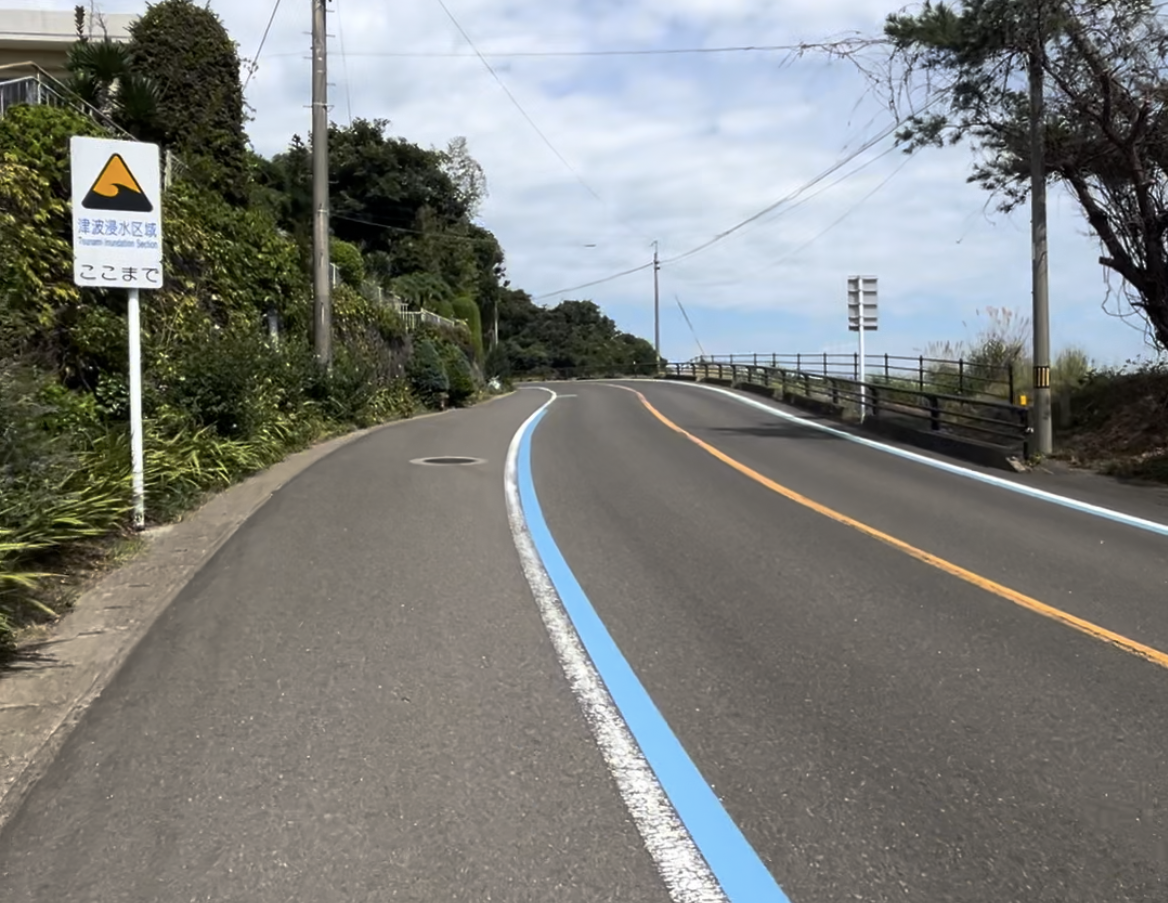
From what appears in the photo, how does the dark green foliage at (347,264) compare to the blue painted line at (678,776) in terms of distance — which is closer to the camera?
the blue painted line at (678,776)

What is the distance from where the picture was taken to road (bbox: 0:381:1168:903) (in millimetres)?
3473

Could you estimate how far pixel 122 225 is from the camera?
8.73 metres

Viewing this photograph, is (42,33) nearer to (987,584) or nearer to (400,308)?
(400,308)

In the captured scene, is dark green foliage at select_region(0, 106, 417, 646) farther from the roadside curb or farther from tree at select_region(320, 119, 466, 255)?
tree at select_region(320, 119, 466, 255)

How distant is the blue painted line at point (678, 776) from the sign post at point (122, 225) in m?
4.54

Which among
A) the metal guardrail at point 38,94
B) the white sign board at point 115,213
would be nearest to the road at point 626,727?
the white sign board at point 115,213

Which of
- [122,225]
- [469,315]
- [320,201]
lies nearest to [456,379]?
[320,201]

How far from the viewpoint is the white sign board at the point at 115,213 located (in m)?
8.47

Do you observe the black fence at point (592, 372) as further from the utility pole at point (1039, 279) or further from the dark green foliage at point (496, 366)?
the utility pole at point (1039, 279)

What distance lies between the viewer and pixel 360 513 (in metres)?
10.2

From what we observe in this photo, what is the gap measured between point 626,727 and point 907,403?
19042mm

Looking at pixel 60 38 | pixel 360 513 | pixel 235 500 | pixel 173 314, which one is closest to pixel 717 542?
pixel 360 513

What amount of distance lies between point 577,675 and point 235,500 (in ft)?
22.0

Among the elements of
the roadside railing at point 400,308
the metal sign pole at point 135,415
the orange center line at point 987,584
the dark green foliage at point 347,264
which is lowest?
the orange center line at point 987,584
